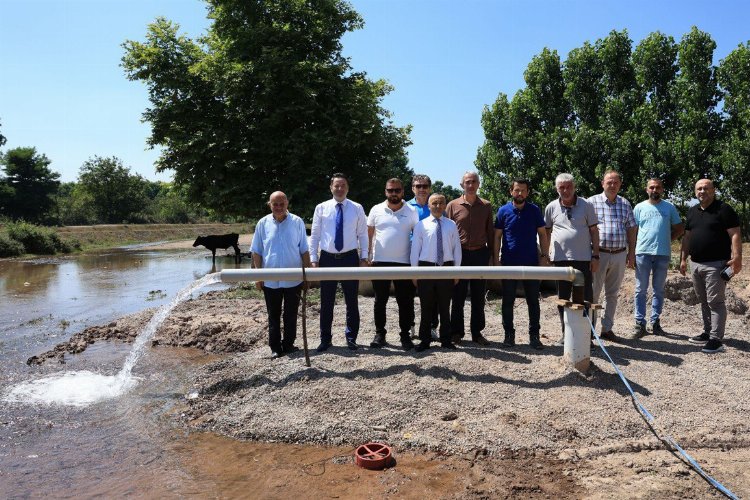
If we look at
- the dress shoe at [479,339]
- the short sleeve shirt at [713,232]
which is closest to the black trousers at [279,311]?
the dress shoe at [479,339]

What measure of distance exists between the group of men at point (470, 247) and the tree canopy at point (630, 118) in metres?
14.2

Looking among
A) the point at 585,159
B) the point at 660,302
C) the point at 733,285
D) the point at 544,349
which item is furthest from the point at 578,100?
the point at 544,349

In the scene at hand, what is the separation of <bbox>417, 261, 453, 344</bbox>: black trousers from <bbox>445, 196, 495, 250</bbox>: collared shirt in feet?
1.34

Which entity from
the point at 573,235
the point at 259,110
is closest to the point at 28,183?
the point at 259,110

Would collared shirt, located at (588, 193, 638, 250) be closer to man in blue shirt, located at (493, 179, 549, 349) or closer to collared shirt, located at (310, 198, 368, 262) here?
man in blue shirt, located at (493, 179, 549, 349)

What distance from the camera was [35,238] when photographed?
32.0 metres

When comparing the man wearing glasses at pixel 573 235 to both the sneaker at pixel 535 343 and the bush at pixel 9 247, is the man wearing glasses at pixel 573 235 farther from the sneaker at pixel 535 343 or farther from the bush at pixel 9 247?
the bush at pixel 9 247

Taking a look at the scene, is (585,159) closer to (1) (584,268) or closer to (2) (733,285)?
(2) (733,285)

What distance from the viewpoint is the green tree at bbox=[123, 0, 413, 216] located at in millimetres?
17734

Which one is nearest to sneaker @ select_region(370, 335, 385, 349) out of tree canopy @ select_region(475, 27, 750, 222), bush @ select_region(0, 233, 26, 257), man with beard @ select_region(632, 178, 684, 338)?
man with beard @ select_region(632, 178, 684, 338)

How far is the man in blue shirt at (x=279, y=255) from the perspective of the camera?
247 inches

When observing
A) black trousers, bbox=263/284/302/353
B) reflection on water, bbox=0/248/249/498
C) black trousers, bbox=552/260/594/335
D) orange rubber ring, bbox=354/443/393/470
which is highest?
black trousers, bbox=552/260/594/335

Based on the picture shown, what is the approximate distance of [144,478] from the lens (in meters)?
4.17

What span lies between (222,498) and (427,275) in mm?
2756
